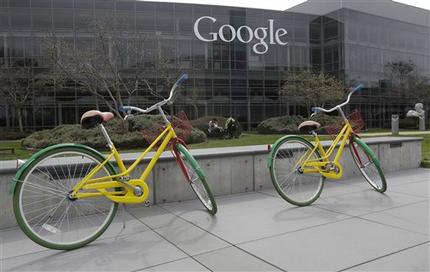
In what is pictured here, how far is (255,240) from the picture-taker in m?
3.78

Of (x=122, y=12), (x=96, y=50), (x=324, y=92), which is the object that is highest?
(x=122, y=12)

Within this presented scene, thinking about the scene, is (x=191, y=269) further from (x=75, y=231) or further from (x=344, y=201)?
(x=344, y=201)

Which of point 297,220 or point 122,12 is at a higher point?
point 122,12

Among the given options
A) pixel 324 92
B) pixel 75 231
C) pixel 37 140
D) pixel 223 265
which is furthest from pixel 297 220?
pixel 324 92

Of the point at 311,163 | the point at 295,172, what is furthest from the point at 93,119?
the point at 311,163

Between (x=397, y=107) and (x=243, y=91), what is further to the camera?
(x=397, y=107)

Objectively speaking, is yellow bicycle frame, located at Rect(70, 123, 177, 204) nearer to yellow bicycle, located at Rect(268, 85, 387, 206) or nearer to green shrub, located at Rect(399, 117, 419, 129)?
yellow bicycle, located at Rect(268, 85, 387, 206)

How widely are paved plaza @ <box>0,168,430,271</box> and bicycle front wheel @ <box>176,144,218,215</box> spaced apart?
160 mm

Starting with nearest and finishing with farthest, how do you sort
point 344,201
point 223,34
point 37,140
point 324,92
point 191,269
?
point 191,269
point 344,201
point 37,140
point 324,92
point 223,34

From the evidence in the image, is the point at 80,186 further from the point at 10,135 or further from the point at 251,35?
the point at 251,35

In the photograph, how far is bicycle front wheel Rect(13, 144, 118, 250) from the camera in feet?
11.7

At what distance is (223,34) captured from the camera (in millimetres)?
38375

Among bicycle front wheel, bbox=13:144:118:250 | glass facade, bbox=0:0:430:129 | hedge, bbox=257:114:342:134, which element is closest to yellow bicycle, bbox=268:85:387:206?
bicycle front wheel, bbox=13:144:118:250

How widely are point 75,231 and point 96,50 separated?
21.5 m
